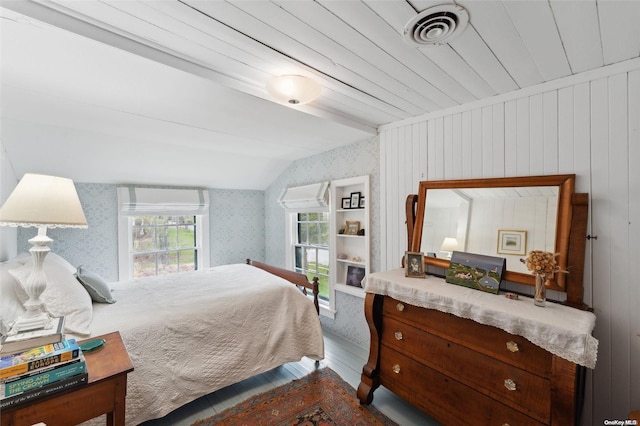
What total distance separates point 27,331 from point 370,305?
1.88m

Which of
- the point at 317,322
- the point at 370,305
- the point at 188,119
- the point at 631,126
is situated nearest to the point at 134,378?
the point at 317,322

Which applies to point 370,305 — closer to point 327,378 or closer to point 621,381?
point 327,378

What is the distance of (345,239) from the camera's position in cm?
331

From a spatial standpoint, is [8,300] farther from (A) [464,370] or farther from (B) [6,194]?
(A) [464,370]

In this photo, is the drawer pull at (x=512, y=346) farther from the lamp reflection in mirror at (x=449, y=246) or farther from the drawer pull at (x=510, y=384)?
the lamp reflection in mirror at (x=449, y=246)

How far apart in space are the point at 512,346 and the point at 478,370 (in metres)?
0.25

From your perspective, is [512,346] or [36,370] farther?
[512,346]

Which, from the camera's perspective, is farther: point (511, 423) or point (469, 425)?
point (469, 425)

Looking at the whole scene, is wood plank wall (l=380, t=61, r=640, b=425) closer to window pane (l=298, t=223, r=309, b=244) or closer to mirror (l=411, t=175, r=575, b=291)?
mirror (l=411, t=175, r=575, b=291)

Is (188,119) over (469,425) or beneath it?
over

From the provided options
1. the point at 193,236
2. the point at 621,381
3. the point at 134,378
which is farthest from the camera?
the point at 193,236

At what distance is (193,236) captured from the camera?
4113 millimetres

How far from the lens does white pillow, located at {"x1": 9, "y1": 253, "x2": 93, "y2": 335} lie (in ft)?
5.45

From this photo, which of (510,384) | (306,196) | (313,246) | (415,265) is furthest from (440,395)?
(306,196)
